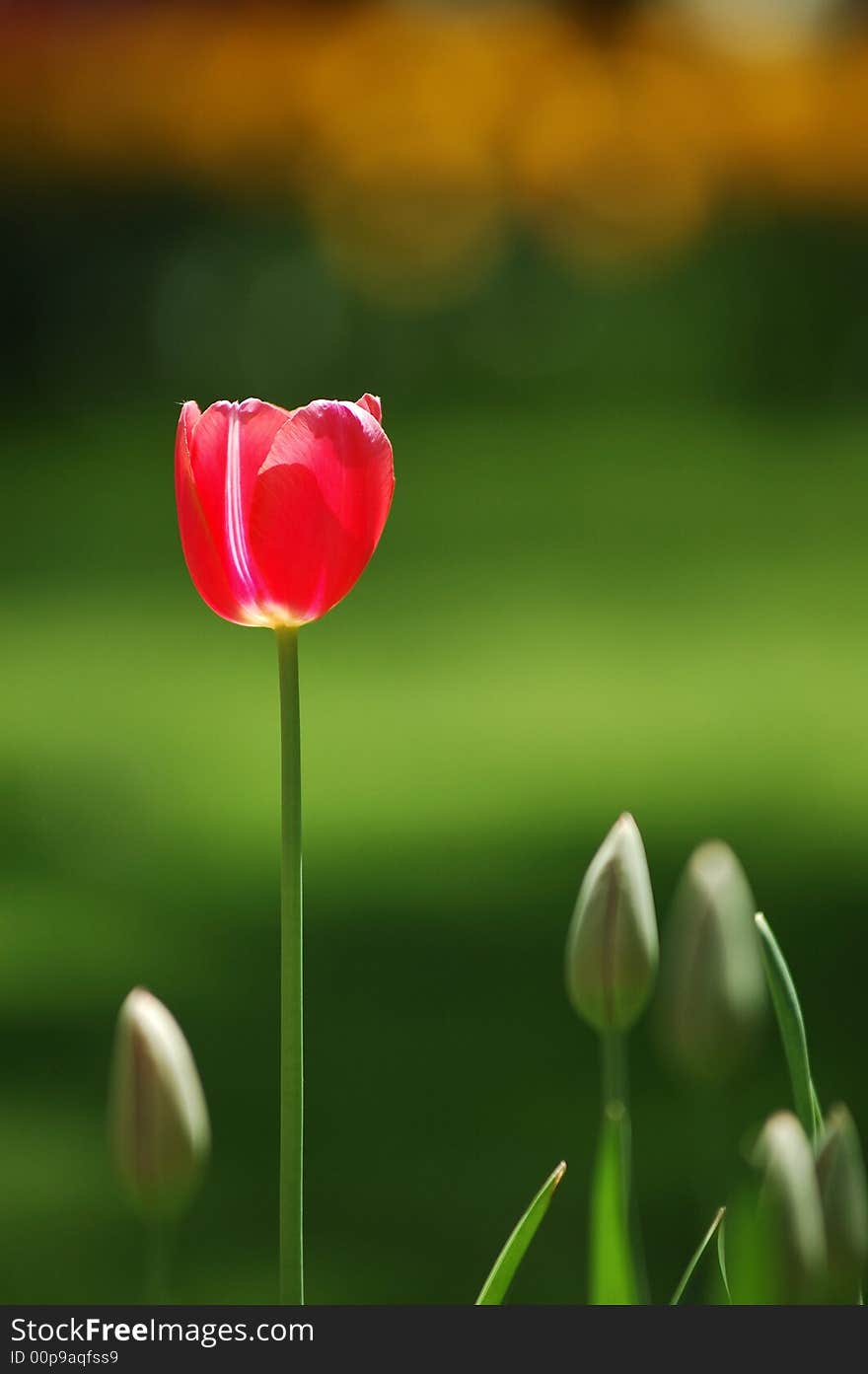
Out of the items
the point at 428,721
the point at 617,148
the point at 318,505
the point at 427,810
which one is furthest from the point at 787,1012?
the point at 617,148

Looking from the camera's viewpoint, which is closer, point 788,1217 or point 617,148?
point 788,1217

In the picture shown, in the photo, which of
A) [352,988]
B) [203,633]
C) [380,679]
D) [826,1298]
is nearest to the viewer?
[826,1298]

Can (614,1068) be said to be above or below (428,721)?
below

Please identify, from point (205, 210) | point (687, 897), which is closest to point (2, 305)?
point (205, 210)

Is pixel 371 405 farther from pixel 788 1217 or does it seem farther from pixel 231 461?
pixel 788 1217

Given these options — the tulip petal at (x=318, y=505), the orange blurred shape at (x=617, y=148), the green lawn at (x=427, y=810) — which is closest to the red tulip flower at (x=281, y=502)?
the tulip petal at (x=318, y=505)

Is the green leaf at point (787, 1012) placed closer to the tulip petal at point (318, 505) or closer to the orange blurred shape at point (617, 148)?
the tulip petal at point (318, 505)

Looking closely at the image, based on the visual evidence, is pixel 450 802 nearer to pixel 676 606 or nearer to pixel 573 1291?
pixel 676 606
